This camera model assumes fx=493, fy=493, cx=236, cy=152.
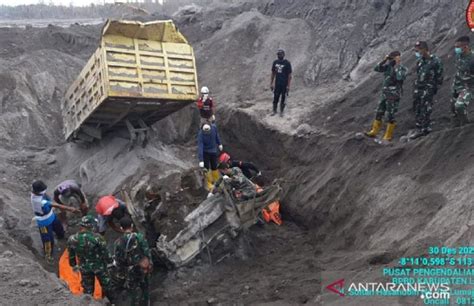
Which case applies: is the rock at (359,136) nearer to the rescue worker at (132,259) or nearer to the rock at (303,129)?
the rock at (303,129)

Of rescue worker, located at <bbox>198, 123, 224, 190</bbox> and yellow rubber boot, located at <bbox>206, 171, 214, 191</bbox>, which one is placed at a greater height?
rescue worker, located at <bbox>198, 123, 224, 190</bbox>

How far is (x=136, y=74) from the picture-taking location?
9.31 meters

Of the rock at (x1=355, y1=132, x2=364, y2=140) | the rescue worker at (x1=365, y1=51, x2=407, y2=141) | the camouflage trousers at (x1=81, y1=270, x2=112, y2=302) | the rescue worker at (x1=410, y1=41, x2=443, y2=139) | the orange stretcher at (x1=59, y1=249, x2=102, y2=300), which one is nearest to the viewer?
the camouflage trousers at (x1=81, y1=270, x2=112, y2=302)

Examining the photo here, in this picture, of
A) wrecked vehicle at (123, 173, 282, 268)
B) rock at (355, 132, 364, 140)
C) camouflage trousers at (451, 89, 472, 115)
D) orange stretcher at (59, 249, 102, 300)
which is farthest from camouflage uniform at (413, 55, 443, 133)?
orange stretcher at (59, 249, 102, 300)

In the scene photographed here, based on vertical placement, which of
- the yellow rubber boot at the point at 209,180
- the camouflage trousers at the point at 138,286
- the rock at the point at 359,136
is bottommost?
the camouflage trousers at the point at 138,286

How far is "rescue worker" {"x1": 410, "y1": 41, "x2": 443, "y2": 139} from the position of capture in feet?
28.1

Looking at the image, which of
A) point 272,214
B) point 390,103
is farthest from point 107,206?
point 390,103

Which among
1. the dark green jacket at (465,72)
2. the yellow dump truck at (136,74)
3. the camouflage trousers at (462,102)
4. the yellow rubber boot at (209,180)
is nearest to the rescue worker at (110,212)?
the yellow rubber boot at (209,180)

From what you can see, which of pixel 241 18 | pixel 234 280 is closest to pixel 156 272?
pixel 234 280

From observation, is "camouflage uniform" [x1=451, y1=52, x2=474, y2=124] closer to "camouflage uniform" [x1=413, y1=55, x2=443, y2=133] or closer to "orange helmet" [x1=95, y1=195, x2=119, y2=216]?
"camouflage uniform" [x1=413, y1=55, x2=443, y2=133]

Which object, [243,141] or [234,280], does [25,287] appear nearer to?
[234,280]

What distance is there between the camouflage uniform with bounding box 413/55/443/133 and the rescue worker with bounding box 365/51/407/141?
0.31 meters

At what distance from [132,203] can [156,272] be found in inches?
66.5

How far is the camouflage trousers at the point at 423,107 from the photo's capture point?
343 inches
